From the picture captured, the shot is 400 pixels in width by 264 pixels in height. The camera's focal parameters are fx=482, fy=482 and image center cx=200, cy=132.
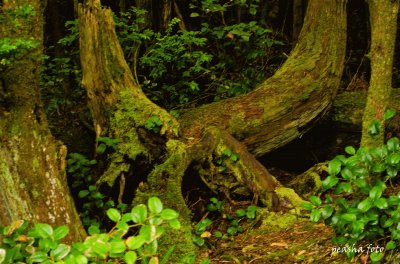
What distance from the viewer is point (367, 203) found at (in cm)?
287

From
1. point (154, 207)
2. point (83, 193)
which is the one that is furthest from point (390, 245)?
point (83, 193)

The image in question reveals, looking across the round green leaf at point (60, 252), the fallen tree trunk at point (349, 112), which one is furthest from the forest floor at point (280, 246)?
the fallen tree trunk at point (349, 112)

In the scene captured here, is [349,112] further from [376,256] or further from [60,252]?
[60,252]

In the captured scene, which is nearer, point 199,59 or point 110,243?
point 110,243

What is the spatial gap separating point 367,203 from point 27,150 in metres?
2.21

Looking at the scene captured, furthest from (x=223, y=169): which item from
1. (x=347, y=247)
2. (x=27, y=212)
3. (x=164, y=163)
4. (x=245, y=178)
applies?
(x=27, y=212)

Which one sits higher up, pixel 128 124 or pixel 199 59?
pixel 199 59

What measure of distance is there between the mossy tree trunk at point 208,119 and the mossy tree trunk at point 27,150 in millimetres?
1157

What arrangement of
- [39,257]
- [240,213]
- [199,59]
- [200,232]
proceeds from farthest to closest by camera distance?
[199,59] → [240,213] → [200,232] → [39,257]

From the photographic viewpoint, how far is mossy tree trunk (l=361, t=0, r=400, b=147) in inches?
146

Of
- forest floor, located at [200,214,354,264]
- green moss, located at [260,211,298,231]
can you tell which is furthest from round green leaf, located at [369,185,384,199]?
green moss, located at [260,211,298,231]

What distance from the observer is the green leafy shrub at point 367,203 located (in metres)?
2.87

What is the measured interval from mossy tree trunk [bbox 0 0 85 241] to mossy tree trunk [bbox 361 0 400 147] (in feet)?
7.79

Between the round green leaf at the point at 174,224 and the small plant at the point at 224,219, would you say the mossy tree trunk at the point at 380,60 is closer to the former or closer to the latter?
the small plant at the point at 224,219
